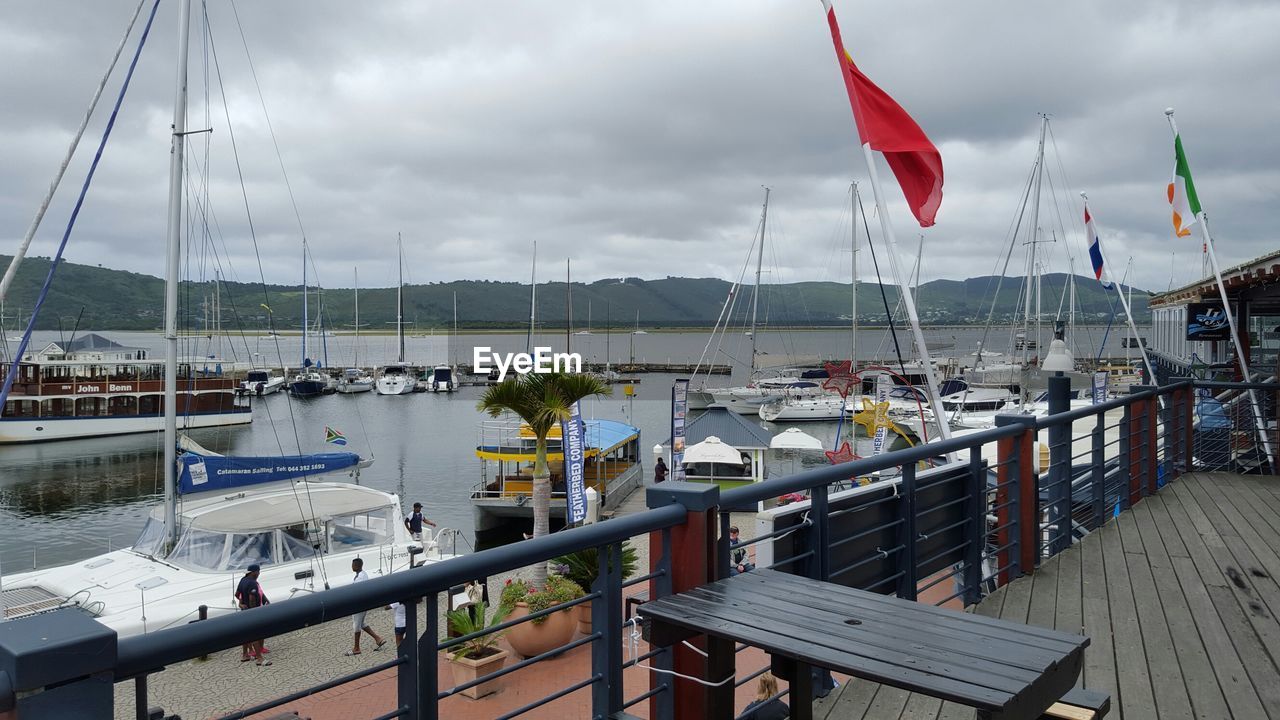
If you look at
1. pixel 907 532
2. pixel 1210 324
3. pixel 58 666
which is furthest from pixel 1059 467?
pixel 1210 324

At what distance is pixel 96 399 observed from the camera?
56.1 metres

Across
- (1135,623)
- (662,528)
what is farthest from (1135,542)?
(662,528)

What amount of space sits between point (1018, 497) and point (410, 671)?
16.4 feet

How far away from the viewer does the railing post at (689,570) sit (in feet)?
10.8

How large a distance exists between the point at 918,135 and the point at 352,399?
260ft

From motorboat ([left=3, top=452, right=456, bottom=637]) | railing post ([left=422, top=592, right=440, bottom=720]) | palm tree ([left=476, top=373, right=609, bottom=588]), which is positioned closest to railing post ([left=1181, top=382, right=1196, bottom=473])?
railing post ([left=422, top=592, right=440, bottom=720])

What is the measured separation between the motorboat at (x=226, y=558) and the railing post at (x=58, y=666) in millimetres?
12700

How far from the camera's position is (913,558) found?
4.95 m

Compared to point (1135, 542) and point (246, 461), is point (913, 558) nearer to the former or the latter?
point (1135, 542)

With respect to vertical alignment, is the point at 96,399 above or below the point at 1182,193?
below

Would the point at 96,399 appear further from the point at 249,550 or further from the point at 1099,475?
the point at 1099,475

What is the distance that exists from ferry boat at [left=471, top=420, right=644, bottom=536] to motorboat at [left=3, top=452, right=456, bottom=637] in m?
6.60

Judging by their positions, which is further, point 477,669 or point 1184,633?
point 477,669

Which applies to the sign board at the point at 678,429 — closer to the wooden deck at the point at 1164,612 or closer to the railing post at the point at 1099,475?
the wooden deck at the point at 1164,612
